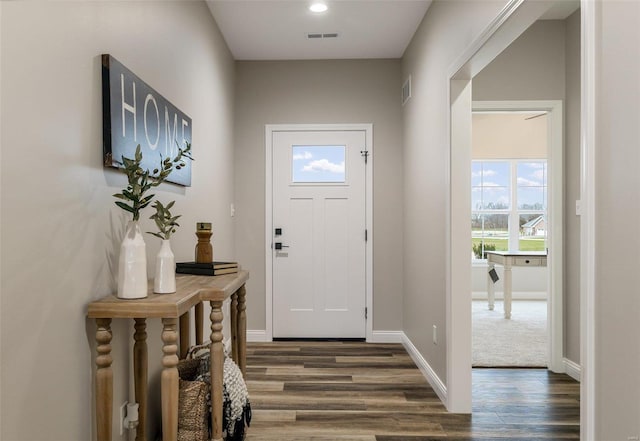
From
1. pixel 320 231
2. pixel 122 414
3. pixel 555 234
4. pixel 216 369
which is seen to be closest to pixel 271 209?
pixel 320 231

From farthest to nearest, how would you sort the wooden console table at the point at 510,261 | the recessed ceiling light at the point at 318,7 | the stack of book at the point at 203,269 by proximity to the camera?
1. the wooden console table at the point at 510,261
2. the recessed ceiling light at the point at 318,7
3. the stack of book at the point at 203,269

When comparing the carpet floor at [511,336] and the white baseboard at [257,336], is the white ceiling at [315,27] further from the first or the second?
the carpet floor at [511,336]

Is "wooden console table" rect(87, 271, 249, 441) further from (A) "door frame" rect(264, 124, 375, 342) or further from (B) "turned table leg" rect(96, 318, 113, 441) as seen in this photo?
(A) "door frame" rect(264, 124, 375, 342)

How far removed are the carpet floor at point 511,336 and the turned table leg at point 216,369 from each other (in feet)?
7.68

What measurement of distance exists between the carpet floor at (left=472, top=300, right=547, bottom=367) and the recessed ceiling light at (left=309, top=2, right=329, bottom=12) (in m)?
2.92

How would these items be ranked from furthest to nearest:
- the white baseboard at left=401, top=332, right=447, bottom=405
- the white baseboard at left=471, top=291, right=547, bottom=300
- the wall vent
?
the white baseboard at left=471, top=291, right=547, bottom=300 → the wall vent → the white baseboard at left=401, top=332, right=447, bottom=405

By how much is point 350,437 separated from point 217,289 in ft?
3.77

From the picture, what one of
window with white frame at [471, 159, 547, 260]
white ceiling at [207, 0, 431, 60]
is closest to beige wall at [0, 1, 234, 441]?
white ceiling at [207, 0, 431, 60]

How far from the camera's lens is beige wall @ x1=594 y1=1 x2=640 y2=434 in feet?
3.67

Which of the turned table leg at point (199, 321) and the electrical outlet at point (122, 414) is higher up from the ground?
the turned table leg at point (199, 321)

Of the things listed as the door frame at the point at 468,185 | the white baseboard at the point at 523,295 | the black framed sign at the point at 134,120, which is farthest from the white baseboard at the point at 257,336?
the white baseboard at the point at 523,295

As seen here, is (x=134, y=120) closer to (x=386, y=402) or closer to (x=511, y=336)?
(x=386, y=402)

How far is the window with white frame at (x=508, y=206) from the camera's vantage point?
22.4 ft

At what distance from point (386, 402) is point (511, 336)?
2.17 meters
